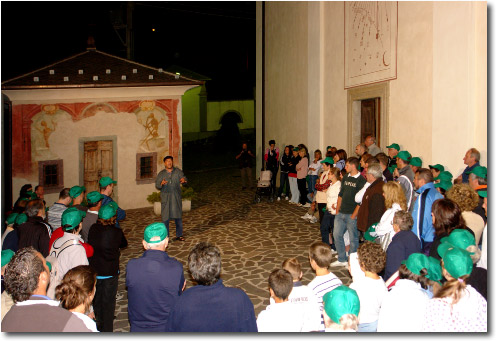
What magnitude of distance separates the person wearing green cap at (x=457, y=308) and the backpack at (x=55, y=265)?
3.65m

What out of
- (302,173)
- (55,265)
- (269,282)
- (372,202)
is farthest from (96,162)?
(269,282)

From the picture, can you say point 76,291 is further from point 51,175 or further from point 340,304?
point 51,175

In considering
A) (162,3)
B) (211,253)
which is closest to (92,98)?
(211,253)

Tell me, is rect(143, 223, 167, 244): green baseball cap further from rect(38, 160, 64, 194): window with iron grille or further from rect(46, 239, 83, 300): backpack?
rect(38, 160, 64, 194): window with iron grille

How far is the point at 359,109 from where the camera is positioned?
14.6m

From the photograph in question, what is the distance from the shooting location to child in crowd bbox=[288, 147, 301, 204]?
15.8 meters

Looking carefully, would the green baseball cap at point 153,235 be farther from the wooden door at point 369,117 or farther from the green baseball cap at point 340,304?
the wooden door at point 369,117

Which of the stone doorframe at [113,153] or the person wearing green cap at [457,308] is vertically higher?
the stone doorframe at [113,153]

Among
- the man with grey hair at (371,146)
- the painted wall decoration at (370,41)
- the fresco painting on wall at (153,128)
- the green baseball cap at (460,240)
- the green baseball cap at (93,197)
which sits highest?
the painted wall decoration at (370,41)

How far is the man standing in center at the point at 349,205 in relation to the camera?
352 inches

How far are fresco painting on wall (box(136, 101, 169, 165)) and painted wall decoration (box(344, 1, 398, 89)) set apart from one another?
19.9ft

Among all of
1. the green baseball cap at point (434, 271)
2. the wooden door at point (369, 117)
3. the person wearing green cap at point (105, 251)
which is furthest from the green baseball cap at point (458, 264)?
the wooden door at point (369, 117)

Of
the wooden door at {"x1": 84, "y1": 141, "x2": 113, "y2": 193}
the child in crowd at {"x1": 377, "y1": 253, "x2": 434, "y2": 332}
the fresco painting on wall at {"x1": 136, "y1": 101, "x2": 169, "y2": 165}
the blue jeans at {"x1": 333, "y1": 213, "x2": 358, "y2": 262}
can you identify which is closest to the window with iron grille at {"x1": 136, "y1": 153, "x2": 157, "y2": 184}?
the fresco painting on wall at {"x1": 136, "y1": 101, "x2": 169, "y2": 165}

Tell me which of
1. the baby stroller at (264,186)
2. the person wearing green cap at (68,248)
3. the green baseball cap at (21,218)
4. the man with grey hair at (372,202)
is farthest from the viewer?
the baby stroller at (264,186)
